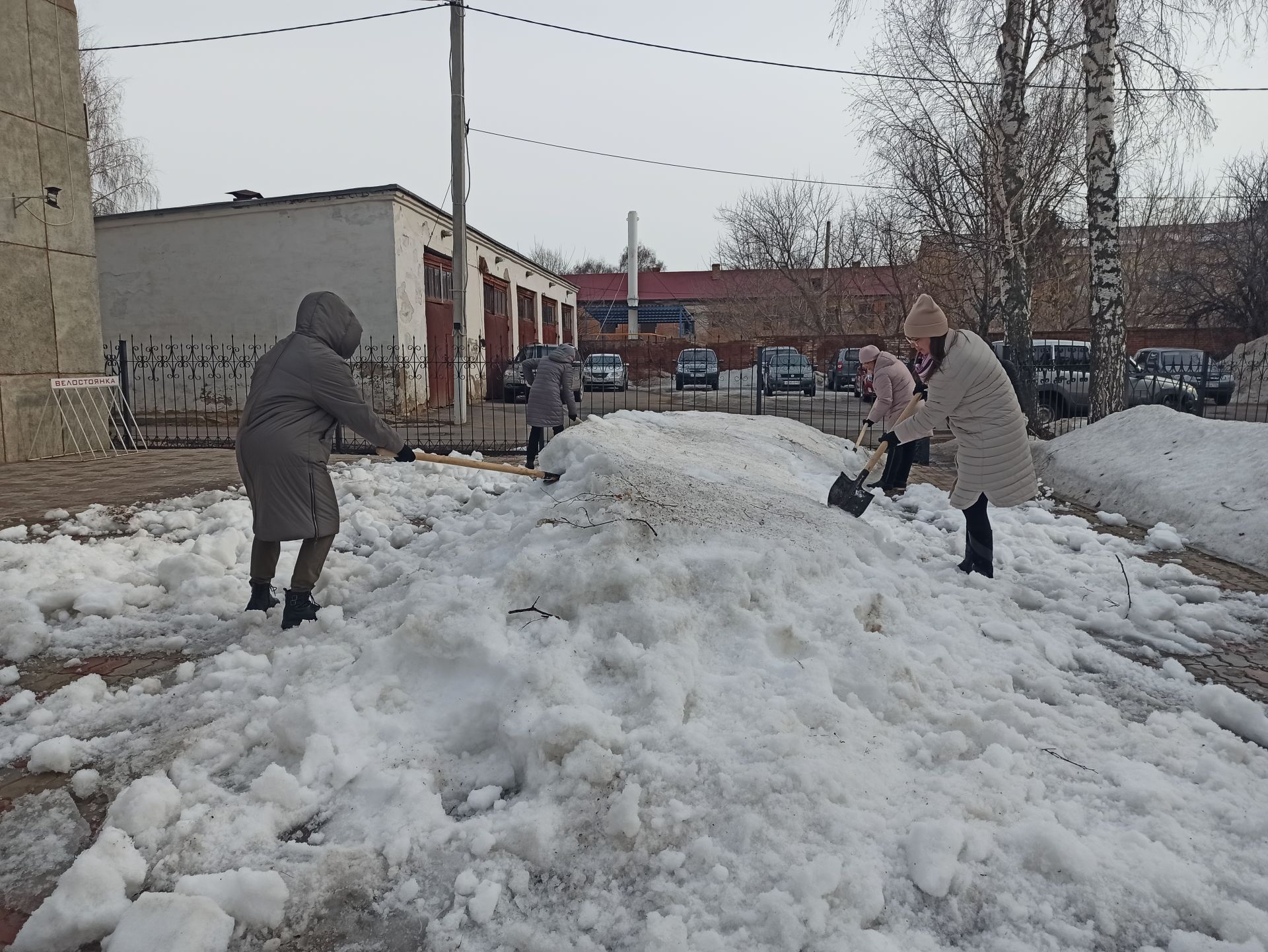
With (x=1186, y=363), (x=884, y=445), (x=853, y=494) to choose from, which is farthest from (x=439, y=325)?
(x=1186, y=363)

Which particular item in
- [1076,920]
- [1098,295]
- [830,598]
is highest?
[1098,295]

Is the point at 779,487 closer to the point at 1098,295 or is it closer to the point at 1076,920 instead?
the point at 1076,920

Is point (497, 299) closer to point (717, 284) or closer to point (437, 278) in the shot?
point (437, 278)

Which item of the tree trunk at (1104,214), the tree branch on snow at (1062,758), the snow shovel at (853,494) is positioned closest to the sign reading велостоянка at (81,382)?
the snow shovel at (853,494)

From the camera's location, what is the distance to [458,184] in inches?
592

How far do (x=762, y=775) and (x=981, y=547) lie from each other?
2959 millimetres

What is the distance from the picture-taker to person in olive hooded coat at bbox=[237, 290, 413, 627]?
390cm

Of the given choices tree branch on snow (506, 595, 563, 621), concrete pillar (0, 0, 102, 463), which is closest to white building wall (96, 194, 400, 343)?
concrete pillar (0, 0, 102, 463)

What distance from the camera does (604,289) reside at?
165 feet

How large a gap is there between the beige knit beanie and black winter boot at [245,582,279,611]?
13.0 feet

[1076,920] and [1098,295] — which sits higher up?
[1098,295]

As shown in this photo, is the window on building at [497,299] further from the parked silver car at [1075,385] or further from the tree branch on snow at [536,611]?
the tree branch on snow at [536,611]

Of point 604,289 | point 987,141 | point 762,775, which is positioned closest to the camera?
point 762,775

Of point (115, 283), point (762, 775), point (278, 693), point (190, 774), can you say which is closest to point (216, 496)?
point (278, 693)
